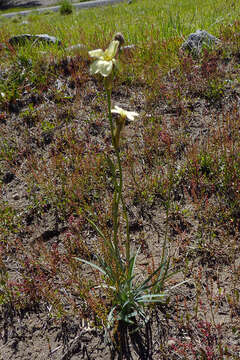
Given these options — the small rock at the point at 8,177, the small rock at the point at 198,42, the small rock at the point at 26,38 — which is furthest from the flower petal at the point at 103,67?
the small rock at the point at 26,38

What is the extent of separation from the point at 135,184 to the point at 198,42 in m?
2.97

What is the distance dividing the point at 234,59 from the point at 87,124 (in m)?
2.46

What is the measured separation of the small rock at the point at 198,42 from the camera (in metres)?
4.71

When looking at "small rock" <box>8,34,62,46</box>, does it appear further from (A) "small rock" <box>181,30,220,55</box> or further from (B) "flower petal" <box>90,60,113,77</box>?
(B) "flower petal" <box>90,60,113,77</box>

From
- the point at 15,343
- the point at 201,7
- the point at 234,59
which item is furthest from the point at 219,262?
the point at 201,7

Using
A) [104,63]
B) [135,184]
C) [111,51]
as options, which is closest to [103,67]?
[104,63]

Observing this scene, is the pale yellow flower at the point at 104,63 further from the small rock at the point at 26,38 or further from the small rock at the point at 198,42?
the small rock at the point at 26,38

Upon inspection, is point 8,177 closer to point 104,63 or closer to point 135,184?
point 135,184

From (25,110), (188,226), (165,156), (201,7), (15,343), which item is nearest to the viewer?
(15,343)

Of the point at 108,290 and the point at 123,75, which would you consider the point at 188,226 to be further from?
the point at 123,75

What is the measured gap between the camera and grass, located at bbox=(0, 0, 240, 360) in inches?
84.5

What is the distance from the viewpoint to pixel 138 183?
305cm

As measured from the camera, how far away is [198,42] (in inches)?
187

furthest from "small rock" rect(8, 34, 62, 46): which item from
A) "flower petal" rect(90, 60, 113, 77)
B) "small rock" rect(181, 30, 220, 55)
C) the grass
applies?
"flower petal" rect(90, 60, 113, 77)
